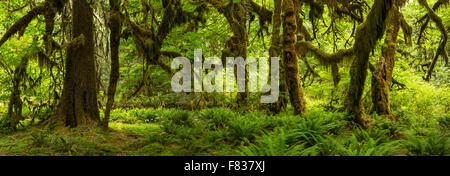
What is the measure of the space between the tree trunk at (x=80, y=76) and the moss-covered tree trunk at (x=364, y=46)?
6626 millimetres

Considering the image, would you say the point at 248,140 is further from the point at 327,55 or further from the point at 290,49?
the point at 327,55

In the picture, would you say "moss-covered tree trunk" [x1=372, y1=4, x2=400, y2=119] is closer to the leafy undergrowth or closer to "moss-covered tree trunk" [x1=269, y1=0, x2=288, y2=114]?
the leafy undergrowth

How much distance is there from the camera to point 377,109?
7.57 m

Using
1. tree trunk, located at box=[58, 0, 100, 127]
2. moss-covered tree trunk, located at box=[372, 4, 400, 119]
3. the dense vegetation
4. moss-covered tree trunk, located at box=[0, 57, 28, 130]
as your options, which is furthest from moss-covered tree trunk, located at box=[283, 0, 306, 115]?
moss-covered tree trunk, located at box=[0, 57, 28, 130]

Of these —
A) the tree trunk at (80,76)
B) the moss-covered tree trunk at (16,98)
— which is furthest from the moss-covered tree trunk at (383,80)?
the moss-covered tree trunk at (16,98)

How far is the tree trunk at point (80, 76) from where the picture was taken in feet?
20.9

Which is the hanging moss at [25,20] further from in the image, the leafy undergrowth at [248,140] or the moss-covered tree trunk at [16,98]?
the leafy undergrowth at [248,140]

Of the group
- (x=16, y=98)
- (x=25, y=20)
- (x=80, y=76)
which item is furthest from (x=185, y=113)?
(x=25, y=20)

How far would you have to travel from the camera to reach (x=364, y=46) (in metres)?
4.95

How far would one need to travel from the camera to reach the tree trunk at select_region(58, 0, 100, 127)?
6379 millimetres

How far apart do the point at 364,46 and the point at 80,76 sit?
6.85 meters

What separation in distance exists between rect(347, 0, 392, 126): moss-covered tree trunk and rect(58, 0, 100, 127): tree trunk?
261 inches
